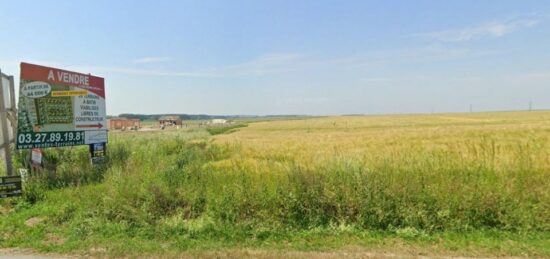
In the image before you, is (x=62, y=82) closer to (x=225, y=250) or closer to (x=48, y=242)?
(x=48, y=242)

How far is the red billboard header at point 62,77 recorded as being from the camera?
359 inches

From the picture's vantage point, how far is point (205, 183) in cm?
725

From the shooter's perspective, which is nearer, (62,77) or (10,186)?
(10,186)

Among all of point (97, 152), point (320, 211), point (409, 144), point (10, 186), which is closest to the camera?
point (320, 211)

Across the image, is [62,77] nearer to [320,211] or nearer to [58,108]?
[58,108]

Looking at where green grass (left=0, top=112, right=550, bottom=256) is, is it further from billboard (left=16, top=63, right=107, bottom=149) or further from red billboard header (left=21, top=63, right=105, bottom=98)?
red billboard header (left=21, top=63, right=105, bottom=98)

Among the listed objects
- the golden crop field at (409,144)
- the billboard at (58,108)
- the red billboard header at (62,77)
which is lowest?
the golden crop field at (409,144)

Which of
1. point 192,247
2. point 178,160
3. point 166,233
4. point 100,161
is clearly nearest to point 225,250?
point 192,247

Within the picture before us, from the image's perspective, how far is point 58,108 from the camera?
9.86 m

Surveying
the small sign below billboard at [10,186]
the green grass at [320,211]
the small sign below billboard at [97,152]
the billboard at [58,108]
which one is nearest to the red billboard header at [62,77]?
the billboard at [58,108]

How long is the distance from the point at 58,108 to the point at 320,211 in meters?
8.42

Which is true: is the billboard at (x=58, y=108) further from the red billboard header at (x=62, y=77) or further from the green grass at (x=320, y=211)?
the green grass at (x=320, y=211)

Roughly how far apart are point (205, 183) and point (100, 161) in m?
5.41

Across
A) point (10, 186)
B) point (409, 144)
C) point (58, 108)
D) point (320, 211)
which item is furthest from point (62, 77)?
point (409, 144)
